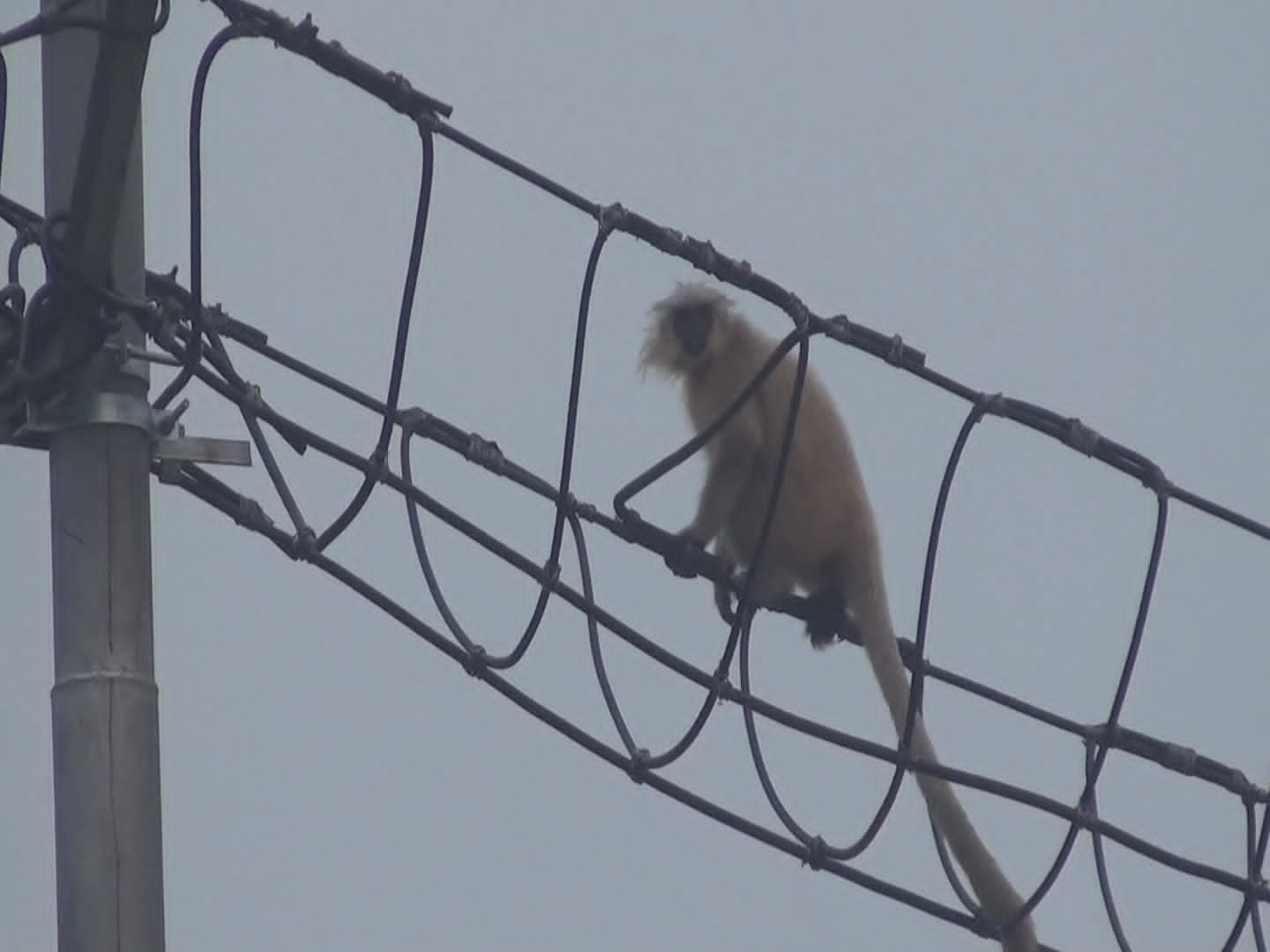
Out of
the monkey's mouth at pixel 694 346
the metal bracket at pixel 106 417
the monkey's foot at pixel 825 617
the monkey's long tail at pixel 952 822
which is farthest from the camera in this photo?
the monkey's mouth at pixel 694 346

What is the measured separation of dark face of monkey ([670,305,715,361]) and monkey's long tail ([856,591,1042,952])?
4.98 feet

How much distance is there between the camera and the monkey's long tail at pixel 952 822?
5.25 metres

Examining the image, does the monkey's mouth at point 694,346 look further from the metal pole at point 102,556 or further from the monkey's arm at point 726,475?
the metal pole at point 102,556

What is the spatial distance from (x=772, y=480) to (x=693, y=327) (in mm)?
1280

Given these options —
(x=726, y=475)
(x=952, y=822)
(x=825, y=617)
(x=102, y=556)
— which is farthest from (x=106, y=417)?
(x=825, y=617)

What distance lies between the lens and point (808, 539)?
24.5ft

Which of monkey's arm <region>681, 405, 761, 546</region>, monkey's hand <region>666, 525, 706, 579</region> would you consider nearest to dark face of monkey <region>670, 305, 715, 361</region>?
monkey's arm <region>681, 405, 761, 546</region>

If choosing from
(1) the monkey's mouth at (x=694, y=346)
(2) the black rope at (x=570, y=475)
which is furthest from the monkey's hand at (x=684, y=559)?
(1) the monkey's mouth at (x=694, y=346)

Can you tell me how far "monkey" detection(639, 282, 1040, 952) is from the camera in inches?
287

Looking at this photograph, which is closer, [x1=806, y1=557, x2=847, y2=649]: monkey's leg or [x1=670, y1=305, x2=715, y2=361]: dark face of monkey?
[x1=806, y1=557, x2=847, y2=649]: monkey's leg

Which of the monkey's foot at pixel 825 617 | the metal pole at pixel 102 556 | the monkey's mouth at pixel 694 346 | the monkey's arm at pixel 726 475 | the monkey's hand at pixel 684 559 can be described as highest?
the monkey's mouth at pixel 694 346

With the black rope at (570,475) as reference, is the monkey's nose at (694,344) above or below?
above

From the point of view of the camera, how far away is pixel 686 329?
7.92m

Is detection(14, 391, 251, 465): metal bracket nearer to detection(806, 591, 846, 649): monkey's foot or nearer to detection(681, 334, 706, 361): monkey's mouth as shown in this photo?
detection(806, 591, 846, 649): monkey's foot
